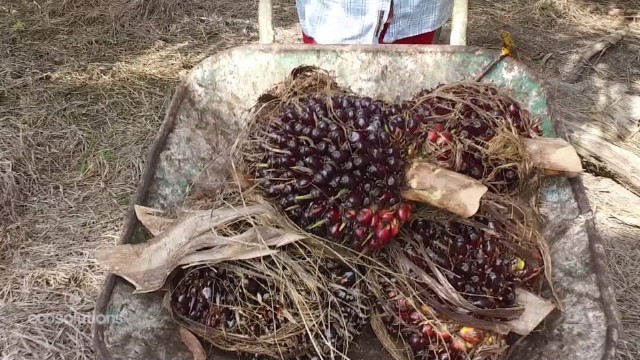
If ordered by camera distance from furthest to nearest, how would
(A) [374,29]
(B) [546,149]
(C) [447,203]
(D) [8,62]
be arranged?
(D) [8,62] → (A) [374,29] → (B) [546,149] → (C) [447,203]

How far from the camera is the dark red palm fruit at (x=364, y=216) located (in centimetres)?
138

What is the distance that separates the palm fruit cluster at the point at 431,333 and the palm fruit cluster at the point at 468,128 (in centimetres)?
35

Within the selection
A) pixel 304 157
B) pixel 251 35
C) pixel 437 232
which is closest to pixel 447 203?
pixel 437 232

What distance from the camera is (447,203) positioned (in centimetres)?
137

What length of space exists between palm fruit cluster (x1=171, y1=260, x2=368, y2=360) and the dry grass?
1087 mm

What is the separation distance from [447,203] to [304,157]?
1.17 ft

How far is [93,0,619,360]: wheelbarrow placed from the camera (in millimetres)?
1369

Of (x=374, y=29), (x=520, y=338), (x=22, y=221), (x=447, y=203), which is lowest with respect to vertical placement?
(x=22, y=221)

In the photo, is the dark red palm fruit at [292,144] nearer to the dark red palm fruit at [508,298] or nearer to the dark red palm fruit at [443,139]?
the dark red palm fruit at [443,139]

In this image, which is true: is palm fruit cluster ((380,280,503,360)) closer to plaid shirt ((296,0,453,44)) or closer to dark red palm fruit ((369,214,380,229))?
dark red palm fruit ((369,214,380,229))

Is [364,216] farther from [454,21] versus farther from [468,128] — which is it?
[454,21]

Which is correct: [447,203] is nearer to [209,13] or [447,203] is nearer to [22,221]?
[22,221]

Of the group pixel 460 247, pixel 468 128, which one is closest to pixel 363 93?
pixel 468 128

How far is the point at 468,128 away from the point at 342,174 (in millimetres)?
385
